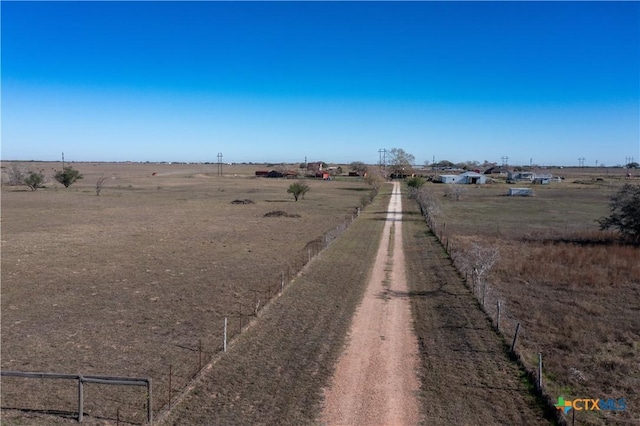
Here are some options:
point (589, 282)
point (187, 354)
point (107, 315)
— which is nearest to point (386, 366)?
point (187, 354)

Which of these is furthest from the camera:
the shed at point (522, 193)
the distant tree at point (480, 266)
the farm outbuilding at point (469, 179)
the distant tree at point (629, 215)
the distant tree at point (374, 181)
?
the farm outbuilding at point (469, 179)

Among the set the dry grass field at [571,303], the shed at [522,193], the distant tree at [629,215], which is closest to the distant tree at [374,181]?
the shed at [522,193]

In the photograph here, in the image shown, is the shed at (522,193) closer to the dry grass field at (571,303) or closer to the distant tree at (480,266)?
the dry grass field at (571,303)

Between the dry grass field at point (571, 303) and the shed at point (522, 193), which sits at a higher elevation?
the shed at point (522, 193)

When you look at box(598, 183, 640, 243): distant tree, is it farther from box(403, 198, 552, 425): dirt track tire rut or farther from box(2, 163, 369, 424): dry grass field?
box(2, 163, 369, 424): dry grass field

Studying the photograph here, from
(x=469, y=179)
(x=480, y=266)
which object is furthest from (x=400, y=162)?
(x=480, y=266)

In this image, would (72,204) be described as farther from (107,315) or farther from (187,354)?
(187,354)

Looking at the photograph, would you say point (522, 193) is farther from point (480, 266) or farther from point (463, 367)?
point (463, 367)
